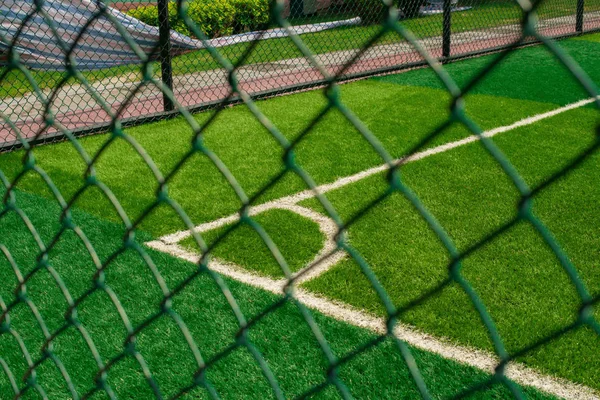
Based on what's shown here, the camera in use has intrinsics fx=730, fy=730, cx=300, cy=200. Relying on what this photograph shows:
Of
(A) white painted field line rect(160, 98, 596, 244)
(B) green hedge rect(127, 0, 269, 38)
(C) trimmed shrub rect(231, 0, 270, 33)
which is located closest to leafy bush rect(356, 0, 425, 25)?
(B) green hedge rect(127, 0, 269, 38)

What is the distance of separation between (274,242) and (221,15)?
23.4ft

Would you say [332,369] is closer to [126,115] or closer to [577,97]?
[126,115]

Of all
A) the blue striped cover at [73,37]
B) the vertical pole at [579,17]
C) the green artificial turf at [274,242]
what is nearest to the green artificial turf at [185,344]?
the green artificial turf at [274,242]

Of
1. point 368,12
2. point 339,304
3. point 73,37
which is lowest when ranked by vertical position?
point 339,304

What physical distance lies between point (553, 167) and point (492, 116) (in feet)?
5.69

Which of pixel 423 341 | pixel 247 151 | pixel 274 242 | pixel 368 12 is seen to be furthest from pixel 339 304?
pixel 368 12

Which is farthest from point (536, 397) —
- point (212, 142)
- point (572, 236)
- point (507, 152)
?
point (212, 142)

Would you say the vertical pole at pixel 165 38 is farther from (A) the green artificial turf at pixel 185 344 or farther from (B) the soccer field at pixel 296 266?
(A) the green artificial turf at pixel 185 344

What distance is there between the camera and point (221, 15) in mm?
10781

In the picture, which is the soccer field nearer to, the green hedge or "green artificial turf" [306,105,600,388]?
"green artificial turf" [306,105,600,388]

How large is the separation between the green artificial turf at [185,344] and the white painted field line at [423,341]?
6cm

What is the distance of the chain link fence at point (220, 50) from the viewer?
22.8 ft

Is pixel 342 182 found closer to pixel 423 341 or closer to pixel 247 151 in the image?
pixel 247 151

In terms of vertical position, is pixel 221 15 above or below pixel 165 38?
above
